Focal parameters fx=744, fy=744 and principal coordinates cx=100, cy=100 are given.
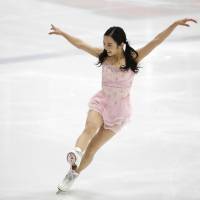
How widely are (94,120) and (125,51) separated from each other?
20.6 inches

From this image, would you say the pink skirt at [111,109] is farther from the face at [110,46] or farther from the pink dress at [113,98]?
the face at [110,46]

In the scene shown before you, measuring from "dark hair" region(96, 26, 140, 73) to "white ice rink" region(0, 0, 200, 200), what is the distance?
89cm

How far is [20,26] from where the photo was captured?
428 inches

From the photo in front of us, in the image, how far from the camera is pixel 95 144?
521cm

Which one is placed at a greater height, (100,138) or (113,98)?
(113,98)

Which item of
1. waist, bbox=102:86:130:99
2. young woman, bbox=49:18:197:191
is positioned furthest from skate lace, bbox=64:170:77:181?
waist, bbox=102:86:130:99

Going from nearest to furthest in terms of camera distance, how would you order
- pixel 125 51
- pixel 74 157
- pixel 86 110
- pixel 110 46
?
pixel 74 157 < pixel 110 46 < pixel 125 51 < pixel 86 110

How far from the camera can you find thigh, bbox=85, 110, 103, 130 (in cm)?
504

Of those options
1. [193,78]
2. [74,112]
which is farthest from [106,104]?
[193,78]

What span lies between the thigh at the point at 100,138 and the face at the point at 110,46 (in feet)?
1.81

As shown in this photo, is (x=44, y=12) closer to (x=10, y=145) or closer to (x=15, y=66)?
(x=15, y=66)

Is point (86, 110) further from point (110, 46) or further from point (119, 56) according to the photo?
point (110, 46)

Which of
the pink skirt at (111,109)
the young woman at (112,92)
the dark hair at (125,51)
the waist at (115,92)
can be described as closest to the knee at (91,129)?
the young woman at (112,92)

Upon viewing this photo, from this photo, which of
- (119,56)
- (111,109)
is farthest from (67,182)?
(119,56)
